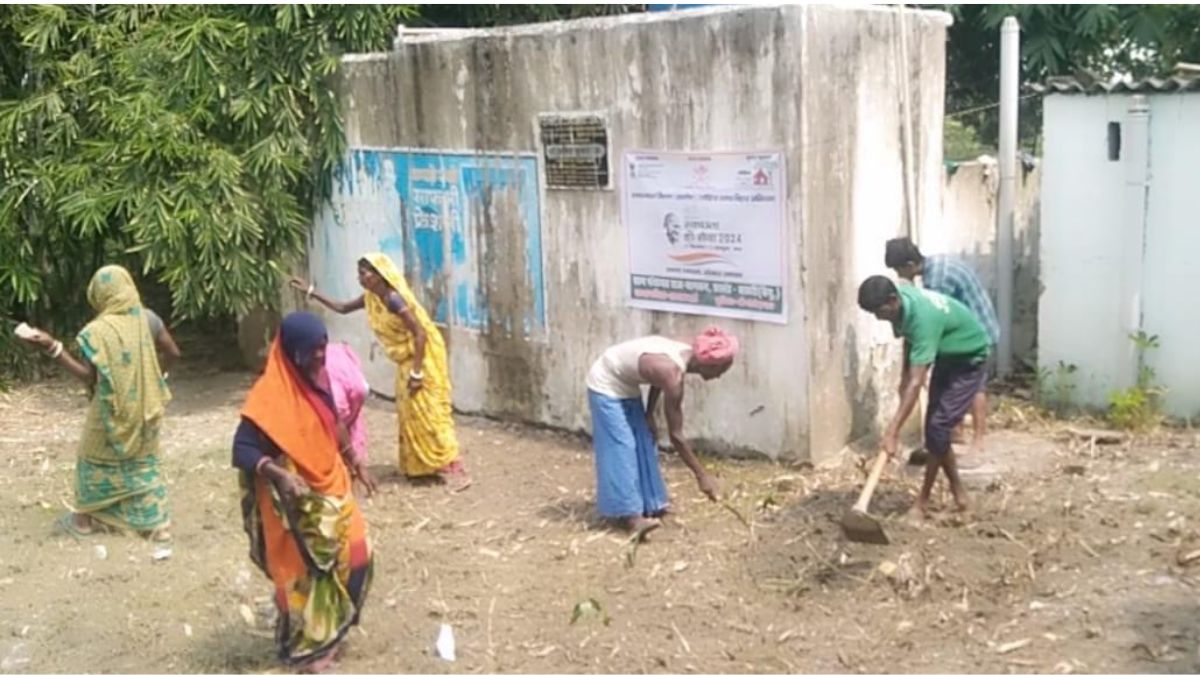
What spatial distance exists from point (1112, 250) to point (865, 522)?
324cm

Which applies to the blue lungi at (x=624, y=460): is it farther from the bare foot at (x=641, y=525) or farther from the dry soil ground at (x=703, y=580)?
the dry soil ground at (x=703, y=580)

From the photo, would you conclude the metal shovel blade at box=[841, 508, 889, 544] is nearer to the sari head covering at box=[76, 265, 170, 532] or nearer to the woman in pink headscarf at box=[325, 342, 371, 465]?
the woman in pink headscarf at box=[325, 342, 371, 465]

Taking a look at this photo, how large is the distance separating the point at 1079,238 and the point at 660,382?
3496 mm

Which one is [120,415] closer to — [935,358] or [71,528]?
[71,528]

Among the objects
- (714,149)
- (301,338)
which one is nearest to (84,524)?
(301,338)

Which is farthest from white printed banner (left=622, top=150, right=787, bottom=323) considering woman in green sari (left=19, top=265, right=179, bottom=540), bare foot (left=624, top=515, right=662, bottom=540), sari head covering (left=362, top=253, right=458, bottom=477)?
woman in green sari (left=19, top=265, right=179, bottom=540)

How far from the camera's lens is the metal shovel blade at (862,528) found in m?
5.93

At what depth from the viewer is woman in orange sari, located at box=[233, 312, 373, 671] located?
15.7 ft

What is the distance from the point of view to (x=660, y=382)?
6230 millimetres

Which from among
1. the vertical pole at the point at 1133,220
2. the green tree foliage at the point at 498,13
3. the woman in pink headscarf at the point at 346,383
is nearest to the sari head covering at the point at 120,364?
the woman in pink headscarf at the point at 346,383

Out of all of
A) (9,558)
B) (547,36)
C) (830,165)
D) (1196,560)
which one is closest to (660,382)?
(830,165)

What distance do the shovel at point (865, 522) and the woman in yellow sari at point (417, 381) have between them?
2585 millimetres

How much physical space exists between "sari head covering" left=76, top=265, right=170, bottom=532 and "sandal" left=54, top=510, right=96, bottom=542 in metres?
0.11

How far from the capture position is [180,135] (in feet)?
31.4
